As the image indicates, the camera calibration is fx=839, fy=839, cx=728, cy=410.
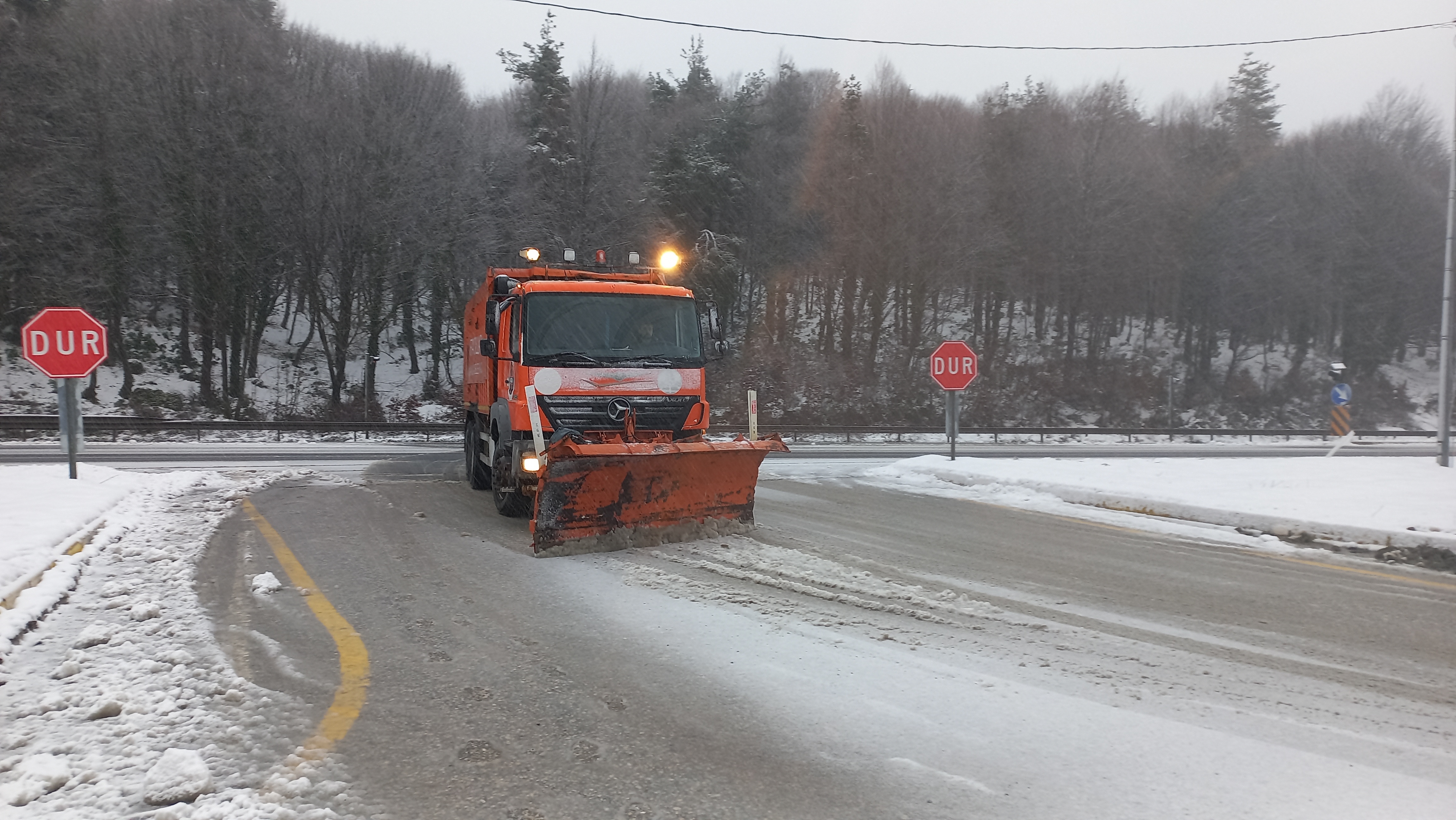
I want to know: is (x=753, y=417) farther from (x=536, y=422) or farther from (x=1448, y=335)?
(x=1448, y=335)

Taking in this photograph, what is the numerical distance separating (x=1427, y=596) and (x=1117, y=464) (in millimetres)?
9599

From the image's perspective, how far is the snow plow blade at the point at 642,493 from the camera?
7828 mm

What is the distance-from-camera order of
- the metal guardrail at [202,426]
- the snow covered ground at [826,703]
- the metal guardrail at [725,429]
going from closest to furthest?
the snow covered ground at [826,703]
the metal guardrail at [202,426]
the metal guardrail at [725,429]

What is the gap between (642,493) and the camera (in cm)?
832

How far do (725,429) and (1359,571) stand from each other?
21354mm

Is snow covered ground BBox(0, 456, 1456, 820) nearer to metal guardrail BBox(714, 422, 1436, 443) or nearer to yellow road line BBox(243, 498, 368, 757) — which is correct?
yellow road line BBox(243, 498, 368, 757)

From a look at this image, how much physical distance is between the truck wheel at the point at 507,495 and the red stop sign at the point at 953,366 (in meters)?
9.44

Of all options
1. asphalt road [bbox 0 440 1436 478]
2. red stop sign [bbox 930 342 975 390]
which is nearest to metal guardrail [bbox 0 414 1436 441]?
asphalt road [bbox 0 440 1436 478]

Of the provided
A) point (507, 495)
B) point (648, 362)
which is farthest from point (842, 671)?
point (507, 495)

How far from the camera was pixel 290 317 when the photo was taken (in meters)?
39.1

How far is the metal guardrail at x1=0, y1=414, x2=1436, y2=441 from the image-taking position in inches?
900

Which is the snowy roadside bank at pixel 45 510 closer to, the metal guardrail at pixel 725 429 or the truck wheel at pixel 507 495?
the truck wheel at pixel 507 495

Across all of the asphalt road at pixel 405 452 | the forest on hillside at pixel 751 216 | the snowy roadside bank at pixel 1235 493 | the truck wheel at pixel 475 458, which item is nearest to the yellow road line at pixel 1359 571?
the snowy roadside bank at pixel 1235 493

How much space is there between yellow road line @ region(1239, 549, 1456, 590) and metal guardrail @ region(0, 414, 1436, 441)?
776 inches
